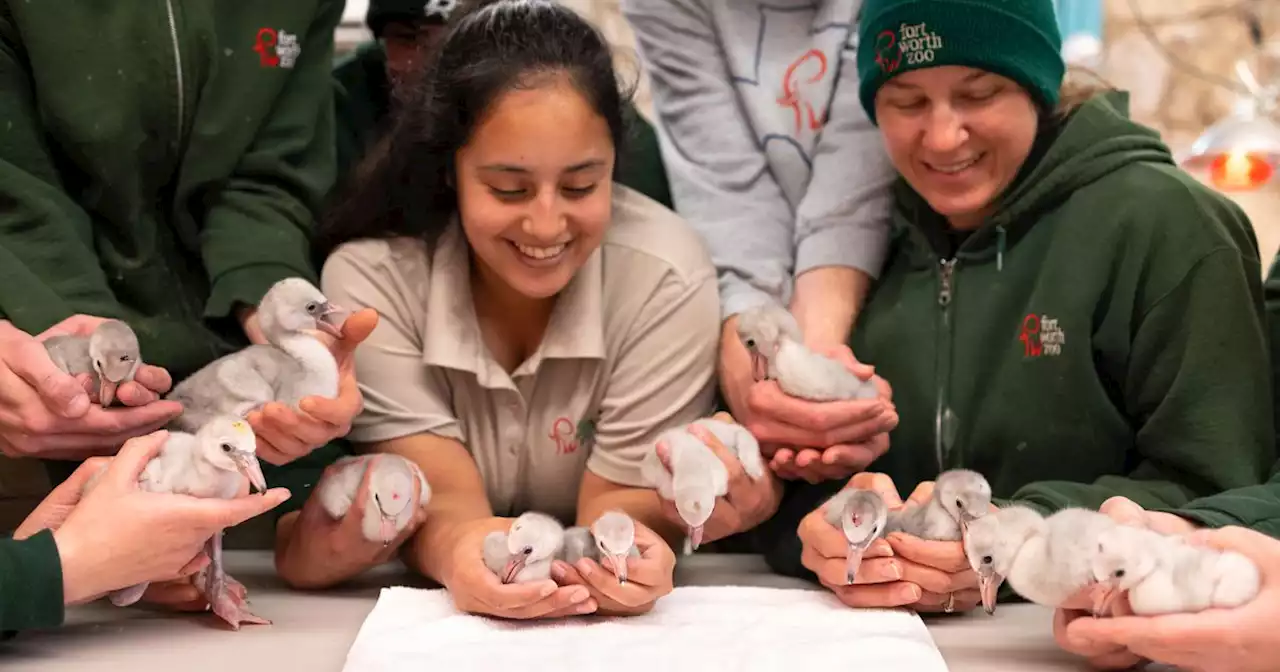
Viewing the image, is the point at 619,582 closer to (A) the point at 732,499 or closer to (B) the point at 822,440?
(A) the point at 732,499

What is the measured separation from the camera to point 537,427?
1668 mm

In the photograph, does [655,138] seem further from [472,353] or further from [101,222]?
[101,222]

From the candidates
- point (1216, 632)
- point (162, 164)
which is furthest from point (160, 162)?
point (1216, 632)

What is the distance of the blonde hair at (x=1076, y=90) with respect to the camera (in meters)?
1.63

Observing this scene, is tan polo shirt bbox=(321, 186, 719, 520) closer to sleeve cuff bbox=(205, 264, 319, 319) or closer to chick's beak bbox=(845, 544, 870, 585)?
sleeve cuff bbox=(205, 264, 319, 319)

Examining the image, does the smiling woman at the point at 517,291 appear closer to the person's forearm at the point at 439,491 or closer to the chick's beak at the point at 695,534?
the person's forearm at the point at 439,491

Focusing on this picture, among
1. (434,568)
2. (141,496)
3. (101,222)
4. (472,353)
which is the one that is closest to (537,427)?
(472,353)


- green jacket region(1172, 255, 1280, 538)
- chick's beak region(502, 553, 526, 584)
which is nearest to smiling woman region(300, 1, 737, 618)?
chick's beak region(502, 553, 526, 584)

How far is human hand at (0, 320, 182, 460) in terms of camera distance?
135 cm

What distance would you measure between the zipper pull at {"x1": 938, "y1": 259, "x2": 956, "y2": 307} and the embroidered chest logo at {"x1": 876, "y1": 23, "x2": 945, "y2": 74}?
284mm

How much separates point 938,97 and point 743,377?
442 millimetres

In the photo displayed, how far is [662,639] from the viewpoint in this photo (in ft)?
4.26

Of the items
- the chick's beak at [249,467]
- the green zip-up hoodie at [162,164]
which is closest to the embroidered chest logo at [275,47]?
the green zip-up hoodie at [162,164]

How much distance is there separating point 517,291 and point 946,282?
0.59m
